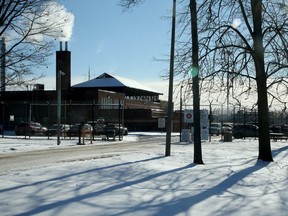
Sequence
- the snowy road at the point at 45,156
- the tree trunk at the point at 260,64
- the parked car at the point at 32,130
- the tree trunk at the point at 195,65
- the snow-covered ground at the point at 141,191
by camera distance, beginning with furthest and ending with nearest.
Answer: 1. the parked car at the point at 32,130
2. the tree trunk at the point at 260,64
3. the tree trunk at the point at 195,65
4. the snowy road at the point at 45,156
5. the snow-covered ground at the point at 141,191

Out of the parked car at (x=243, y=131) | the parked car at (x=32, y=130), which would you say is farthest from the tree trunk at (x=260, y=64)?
the parked car at (x=32, y=130)

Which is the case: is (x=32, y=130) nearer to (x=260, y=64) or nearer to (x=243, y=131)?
(x=243, y=131)

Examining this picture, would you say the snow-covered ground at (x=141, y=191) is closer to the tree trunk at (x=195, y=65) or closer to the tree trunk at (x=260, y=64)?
the tree trunk at (x=195, y=65)

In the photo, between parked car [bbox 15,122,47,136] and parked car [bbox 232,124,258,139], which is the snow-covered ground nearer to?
parked car [bbox 232,124,258,139]

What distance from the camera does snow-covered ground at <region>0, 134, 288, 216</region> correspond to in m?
7.65

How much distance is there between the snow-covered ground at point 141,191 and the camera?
25.1 ft

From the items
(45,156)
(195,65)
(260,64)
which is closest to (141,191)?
(195,65)

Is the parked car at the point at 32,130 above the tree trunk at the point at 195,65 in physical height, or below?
below

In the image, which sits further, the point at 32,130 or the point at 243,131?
the point at 32,130

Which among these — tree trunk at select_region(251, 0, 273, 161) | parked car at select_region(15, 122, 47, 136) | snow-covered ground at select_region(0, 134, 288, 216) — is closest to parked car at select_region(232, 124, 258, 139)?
parked car at select_region(15, 122, 47, 136)

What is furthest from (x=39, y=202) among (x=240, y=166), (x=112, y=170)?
(x=240, y=166)

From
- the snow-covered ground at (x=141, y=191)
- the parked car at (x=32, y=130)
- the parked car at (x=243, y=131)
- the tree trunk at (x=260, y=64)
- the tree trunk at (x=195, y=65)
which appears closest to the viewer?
the snow-covered ground at (x=141, y=191)

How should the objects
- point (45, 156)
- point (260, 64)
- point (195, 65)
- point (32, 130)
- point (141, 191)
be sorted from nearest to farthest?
point (141, 191) < point (195, 65) < point (260, 64) < point (45, 156) < point (32, 130)

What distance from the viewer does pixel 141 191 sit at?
9.44 m
